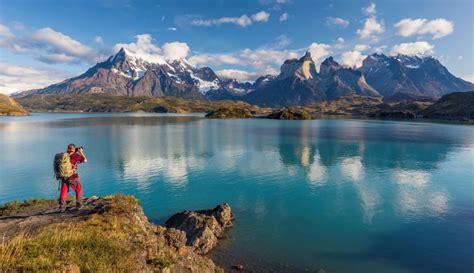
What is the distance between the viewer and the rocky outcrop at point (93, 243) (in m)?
15.3

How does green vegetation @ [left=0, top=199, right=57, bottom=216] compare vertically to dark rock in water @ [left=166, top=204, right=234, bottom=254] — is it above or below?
above

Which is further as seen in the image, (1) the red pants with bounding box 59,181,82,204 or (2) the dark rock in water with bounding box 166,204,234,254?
(2) the dark rock in water with bounding box 166,204,234,254

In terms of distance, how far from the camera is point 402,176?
2574 inches

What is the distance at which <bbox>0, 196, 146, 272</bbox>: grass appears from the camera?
14.7m

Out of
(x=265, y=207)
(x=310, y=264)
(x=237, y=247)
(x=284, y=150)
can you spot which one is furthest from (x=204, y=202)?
(x=284, y=150)

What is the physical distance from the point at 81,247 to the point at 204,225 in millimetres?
17568

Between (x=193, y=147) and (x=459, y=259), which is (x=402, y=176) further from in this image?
(x=193, y=147)

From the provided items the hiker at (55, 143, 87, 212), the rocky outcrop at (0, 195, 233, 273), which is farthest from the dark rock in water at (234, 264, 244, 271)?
the hiker at (55, 143, 87, 212)

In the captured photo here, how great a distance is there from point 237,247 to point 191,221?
6.33 m

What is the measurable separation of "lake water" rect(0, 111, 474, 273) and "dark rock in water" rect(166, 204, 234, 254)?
130cm

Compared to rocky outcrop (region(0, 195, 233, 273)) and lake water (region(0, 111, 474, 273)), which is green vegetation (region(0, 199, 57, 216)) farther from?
lake water (region(0, 111, 474, 273))

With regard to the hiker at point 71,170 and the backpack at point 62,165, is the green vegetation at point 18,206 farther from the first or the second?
the backpack at point 62,165

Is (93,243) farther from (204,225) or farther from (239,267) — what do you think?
(204,225)

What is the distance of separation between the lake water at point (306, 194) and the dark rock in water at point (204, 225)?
4.27 ft
